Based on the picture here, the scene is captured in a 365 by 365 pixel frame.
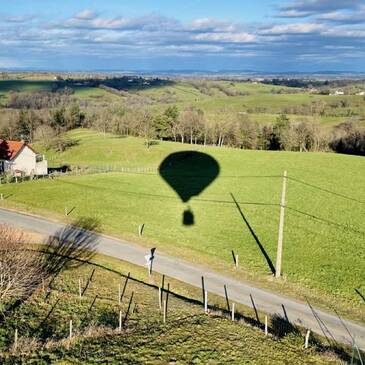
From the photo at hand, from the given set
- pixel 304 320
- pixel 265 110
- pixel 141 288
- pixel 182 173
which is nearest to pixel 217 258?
pixel 141 288

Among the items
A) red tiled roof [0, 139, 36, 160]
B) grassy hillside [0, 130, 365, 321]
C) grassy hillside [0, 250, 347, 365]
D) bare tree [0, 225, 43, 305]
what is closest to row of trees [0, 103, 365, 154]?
grassy hillside [0, 130, 365, 321]

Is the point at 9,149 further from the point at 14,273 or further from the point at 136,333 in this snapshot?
the point at 136,333

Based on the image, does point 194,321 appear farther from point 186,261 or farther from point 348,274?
point 348,274

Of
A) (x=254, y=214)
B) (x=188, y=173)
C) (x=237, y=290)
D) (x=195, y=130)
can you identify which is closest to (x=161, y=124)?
(x=195, y=130)

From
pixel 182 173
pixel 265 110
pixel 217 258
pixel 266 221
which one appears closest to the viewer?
pixel 217 258

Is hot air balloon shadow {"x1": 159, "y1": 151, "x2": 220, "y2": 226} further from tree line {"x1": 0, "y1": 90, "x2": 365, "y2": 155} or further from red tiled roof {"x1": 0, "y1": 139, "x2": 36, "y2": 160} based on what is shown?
red tiled roof {"x1": 0, "y1": 139, "x2": 36, "y2": 160}

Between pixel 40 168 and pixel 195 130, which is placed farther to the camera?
pixel 195 130
